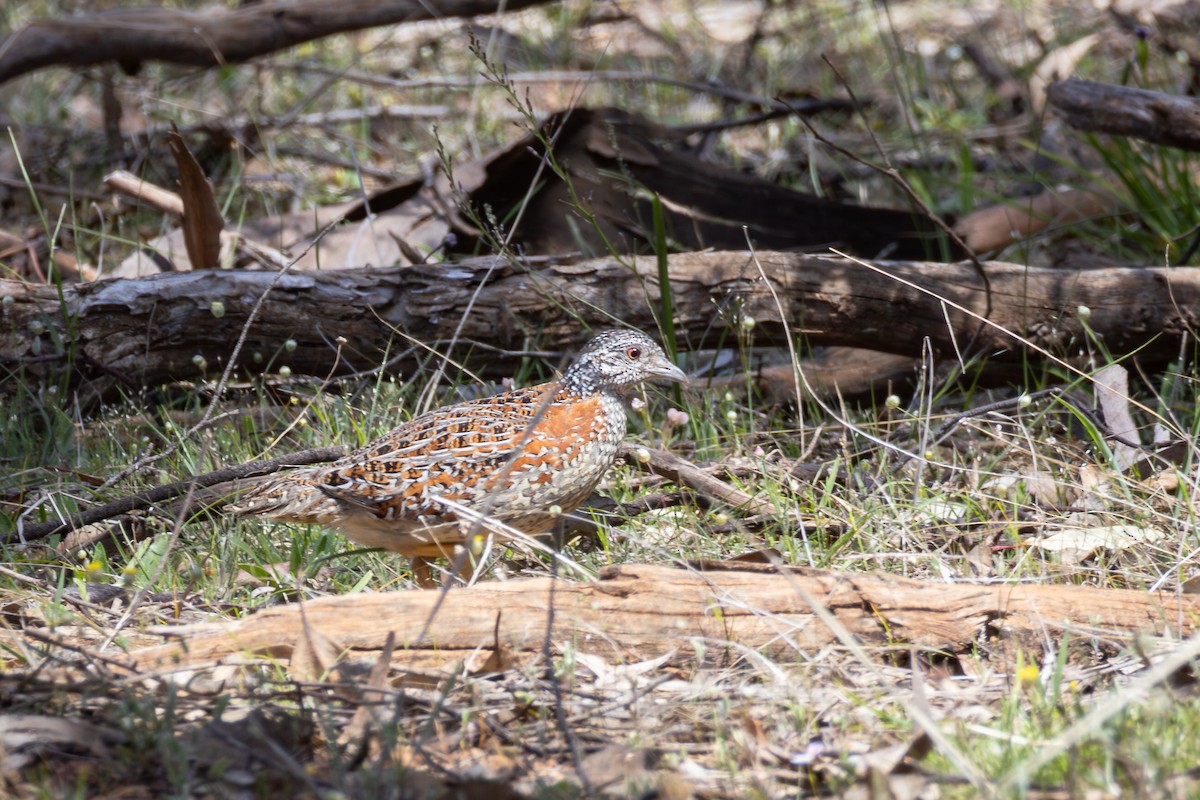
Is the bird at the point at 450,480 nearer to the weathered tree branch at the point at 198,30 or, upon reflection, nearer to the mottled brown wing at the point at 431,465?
the mottled brown wing at the point at 431,465

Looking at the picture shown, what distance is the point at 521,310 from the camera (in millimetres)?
5996

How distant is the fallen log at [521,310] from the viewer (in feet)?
18.8

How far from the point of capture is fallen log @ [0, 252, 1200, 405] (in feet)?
18.8

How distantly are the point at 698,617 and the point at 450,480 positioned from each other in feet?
4.24

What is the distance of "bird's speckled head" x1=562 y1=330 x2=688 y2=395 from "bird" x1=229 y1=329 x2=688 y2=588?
0.18m

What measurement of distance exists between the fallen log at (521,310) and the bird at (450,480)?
102cm

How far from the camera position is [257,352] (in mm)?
5875

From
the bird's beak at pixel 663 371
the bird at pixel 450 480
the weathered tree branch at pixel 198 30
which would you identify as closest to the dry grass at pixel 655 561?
the bird at pixel 450 480

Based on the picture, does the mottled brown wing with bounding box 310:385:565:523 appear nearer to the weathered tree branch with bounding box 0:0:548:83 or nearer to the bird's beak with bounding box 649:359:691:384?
the bird's beak with bounding box 649:359:691:384

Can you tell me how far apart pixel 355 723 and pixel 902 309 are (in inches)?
141

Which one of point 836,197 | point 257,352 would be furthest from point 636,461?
point 836,197

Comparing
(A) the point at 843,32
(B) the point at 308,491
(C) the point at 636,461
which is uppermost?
(A) the point at 843,32

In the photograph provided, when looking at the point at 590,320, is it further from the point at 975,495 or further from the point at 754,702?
the point at 754,702

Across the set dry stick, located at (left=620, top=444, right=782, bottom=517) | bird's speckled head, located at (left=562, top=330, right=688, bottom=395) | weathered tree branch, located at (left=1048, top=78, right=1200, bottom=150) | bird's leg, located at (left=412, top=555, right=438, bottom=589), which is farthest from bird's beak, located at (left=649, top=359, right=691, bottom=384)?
weathered tree branch, located at (left=1048, top=78, right=1200, bottom=150)
